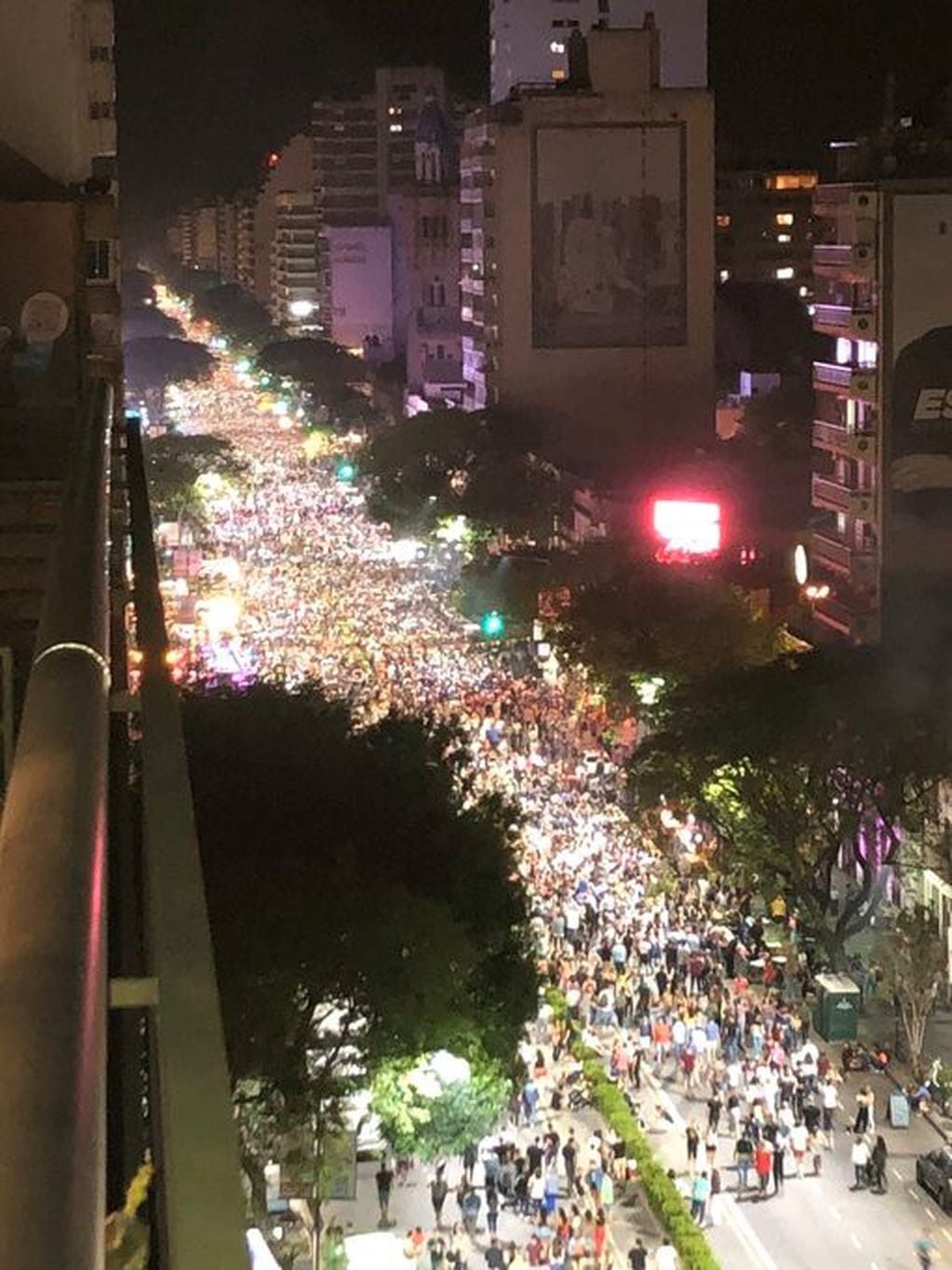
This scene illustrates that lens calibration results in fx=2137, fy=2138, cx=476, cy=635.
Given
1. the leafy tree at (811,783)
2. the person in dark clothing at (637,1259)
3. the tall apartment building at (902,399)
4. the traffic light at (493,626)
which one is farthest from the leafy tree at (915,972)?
the traffic light at (493,626)

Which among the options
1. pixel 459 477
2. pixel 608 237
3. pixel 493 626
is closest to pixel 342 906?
pixel 493 626

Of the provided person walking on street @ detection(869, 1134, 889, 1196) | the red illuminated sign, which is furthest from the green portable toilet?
the red illuminated sign

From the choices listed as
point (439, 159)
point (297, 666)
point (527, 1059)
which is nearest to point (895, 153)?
point (297, 666)

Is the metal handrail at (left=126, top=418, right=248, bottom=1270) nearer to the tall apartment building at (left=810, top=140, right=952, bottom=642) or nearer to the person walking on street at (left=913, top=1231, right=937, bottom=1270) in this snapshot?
the person walking on street at (left=913, top=1231, right=937, bottom=1270)

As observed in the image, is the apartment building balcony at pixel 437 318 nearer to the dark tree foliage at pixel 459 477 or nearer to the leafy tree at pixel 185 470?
the leafy tree at pixel 185 470

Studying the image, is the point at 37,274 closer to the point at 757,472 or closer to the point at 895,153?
the point at 895,153

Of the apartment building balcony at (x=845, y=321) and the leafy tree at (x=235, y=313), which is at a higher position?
the leafy tree at (x=235, y=313)

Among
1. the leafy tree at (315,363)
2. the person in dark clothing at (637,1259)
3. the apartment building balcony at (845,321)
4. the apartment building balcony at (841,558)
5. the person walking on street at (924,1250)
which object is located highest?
the apartment building balcony at (845,321)
